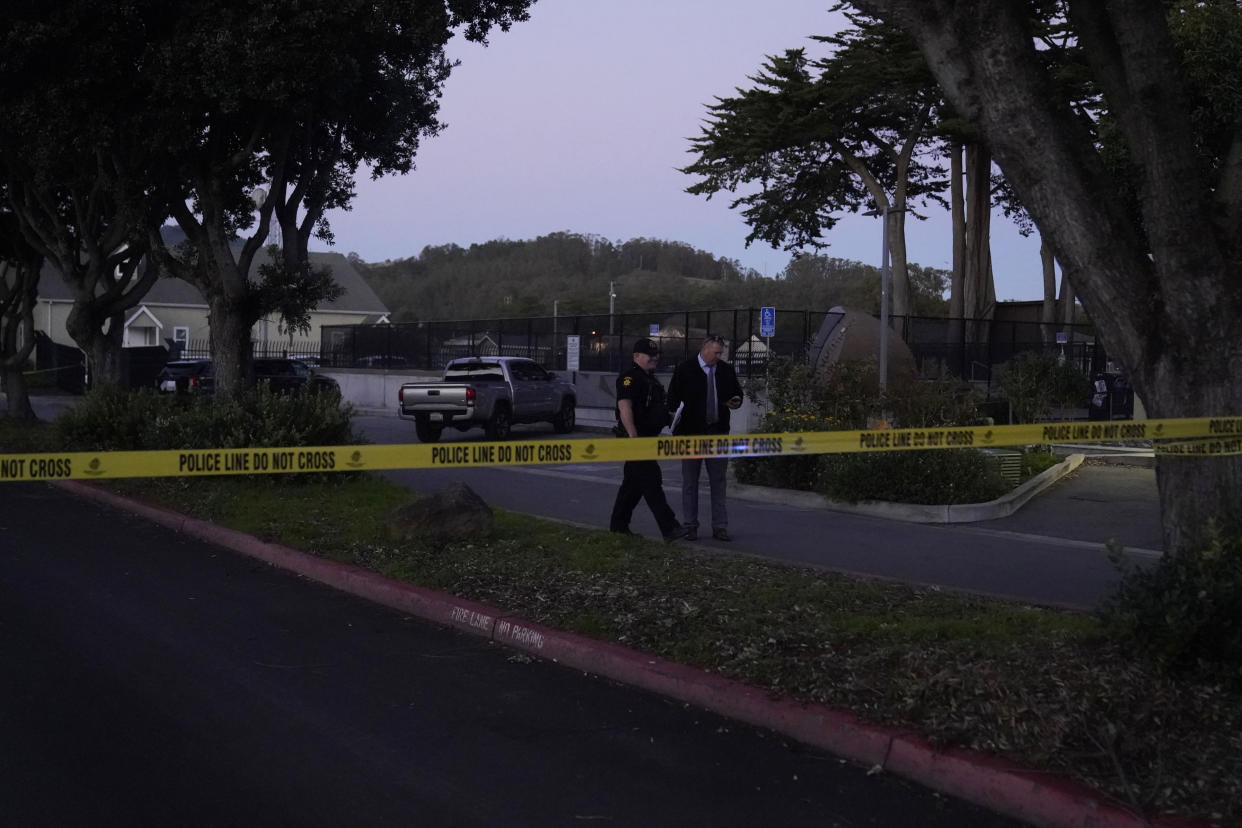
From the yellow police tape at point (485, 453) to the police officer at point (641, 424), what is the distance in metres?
0.98

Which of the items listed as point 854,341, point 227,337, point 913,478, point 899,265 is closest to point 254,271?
point 899,265

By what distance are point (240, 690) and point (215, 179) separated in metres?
11.7

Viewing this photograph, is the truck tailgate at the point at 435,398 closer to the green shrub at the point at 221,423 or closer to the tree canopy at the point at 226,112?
the tree canopy at the point at 226,112

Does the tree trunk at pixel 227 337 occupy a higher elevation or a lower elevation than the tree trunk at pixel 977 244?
lower

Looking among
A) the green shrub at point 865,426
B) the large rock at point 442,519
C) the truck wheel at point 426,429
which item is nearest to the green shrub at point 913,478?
the green shrub at point 865,426

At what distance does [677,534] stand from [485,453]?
2.95 metres

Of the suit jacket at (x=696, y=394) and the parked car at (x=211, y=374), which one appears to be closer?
the suit jacket at (x=696, y=394)

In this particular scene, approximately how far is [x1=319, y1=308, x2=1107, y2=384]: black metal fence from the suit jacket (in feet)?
41.7

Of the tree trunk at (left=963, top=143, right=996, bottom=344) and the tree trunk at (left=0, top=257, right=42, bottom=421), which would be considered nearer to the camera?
the tree trunk at (left=0, top=257, right=42, bottom=421)

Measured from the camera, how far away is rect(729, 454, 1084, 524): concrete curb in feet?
39.7

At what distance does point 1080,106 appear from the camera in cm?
2627

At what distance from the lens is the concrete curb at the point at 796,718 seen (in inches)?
183

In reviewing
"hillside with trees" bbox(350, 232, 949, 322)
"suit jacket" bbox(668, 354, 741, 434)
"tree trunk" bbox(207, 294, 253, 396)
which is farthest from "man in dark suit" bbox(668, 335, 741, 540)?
"hillside with trees" bbox(350, 232, 949, 322)

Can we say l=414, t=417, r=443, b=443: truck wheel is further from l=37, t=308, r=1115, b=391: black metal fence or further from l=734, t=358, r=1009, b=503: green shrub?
l=734, t=358, r=1009, b=503: green shrub
